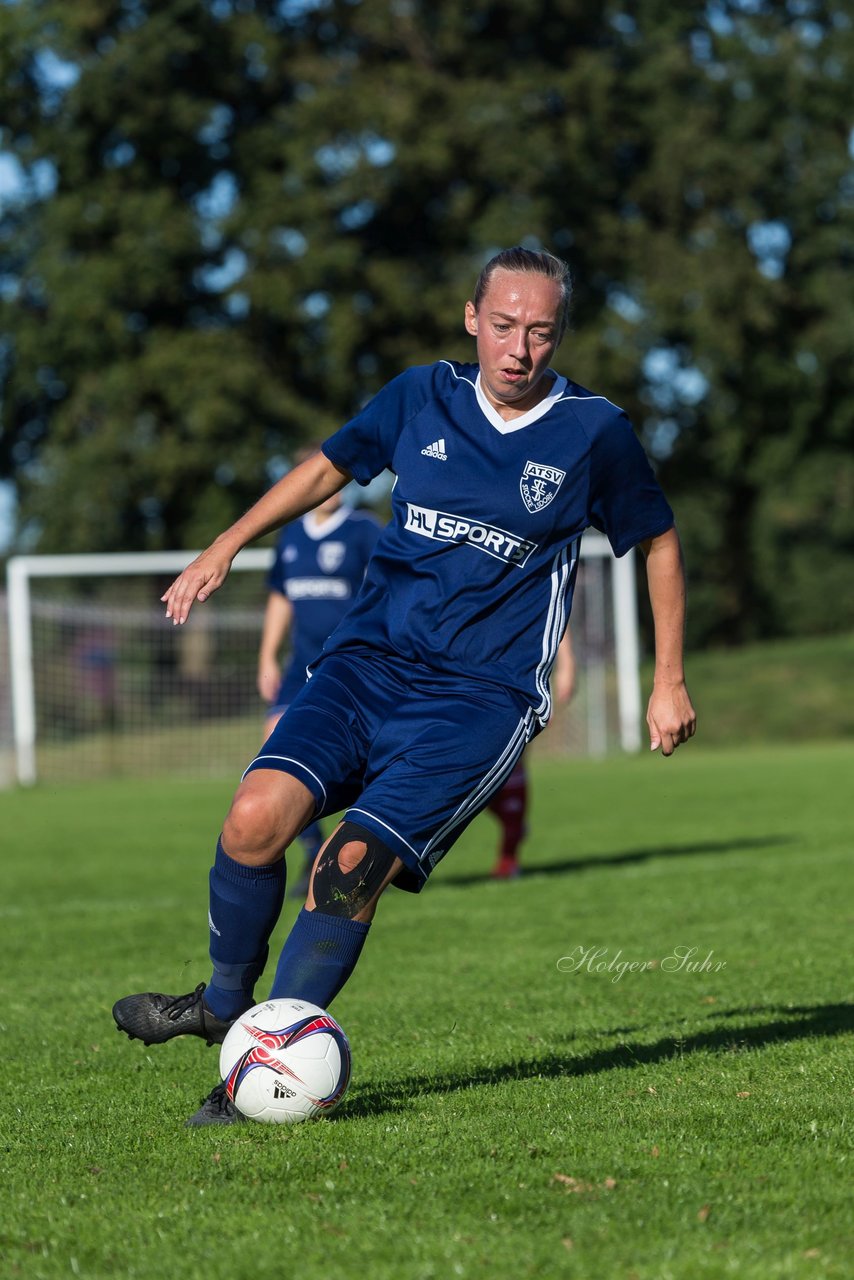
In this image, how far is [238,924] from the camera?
168 inches

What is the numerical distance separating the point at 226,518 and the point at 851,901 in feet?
78.1

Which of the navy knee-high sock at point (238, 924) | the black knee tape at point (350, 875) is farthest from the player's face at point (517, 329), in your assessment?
the navy knee-high sock at point (238, 924)

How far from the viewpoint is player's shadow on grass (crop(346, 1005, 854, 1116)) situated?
14.7 ft

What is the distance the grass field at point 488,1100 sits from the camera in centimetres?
308

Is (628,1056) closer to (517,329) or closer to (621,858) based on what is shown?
(517,329)

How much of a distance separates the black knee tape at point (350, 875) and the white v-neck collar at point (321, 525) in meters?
5.55

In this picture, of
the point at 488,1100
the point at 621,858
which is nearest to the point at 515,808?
the point at 621,858

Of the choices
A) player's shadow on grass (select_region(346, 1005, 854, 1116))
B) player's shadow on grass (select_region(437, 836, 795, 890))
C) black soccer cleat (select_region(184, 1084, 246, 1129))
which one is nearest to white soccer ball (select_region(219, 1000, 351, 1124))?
black soccer cleat (select_region(184, 1084, 246, 1129))

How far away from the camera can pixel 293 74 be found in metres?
32.5

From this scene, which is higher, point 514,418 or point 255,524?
point 514,418

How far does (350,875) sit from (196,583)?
2.77ft

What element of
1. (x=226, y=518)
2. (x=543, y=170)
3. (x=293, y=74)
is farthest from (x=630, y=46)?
(x=226, y=518)

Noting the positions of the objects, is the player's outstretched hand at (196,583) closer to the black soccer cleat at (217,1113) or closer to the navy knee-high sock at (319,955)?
the navy knee-high sock at (319,955)

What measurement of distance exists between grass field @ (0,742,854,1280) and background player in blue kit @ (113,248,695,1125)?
467 millimetres
